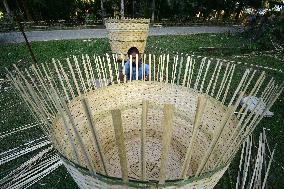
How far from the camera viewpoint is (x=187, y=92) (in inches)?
100

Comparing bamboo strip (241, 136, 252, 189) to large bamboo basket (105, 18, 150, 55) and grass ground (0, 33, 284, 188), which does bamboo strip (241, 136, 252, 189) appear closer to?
grass ground (0, 33, 284, 188)

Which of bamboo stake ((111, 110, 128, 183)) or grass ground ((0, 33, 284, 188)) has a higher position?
bamboo stake ((111, 110, 128, 183))

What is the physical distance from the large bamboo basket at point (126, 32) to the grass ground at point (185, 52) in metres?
1.87

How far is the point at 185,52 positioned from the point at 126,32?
2856 mm

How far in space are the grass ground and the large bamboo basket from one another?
1871mm

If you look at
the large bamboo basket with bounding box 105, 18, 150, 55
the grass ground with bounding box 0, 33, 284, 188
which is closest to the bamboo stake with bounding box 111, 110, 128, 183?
the grass ground with bounding box 0, 33, 284, 188

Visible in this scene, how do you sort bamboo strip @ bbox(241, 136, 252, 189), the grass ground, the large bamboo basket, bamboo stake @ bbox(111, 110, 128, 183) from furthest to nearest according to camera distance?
the large bamboo basket
the grass ground
bamboo strip @ bbox(241, 136, 252, 189)
bamboo stake @ bbox(111, 110, 128, 183)

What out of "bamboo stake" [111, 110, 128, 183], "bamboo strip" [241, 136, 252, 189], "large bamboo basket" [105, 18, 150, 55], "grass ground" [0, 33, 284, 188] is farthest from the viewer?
"large bamboo basket" [105, 18, 150, 55]

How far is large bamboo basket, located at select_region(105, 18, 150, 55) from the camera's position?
539 centimetres

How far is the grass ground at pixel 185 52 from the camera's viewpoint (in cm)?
272

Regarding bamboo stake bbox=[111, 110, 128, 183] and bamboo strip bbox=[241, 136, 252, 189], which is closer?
bamboo stake bbox=[111, 110, 128, 183]

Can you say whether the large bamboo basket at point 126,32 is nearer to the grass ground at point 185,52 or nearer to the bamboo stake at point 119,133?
the grass ground at point 185,52

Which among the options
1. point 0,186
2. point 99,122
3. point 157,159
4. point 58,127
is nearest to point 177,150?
point 157,159

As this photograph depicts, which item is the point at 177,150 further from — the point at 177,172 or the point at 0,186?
the point at 0,186
